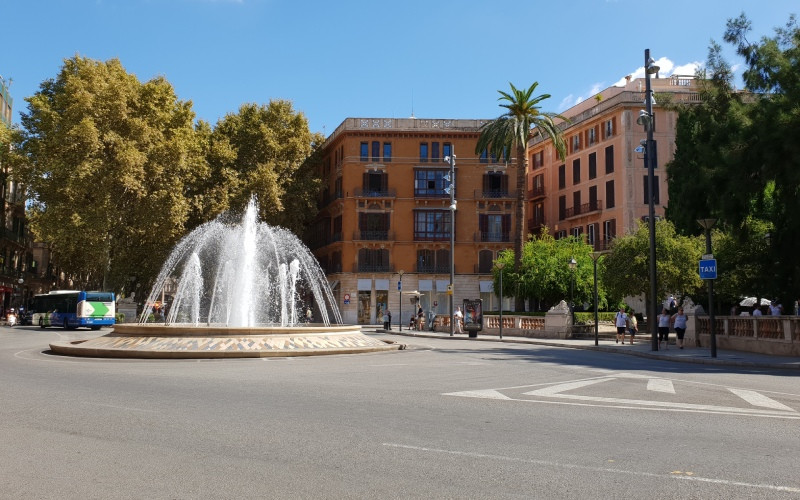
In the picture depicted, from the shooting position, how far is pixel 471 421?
8820 millimetres

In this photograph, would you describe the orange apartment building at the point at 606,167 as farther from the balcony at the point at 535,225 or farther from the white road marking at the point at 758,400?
the white road marking at the point at 758,400

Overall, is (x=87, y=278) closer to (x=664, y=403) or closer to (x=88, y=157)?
(x=88, y=157)

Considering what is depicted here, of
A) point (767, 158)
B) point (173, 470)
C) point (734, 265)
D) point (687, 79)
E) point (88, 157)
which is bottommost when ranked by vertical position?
point (173, 470)

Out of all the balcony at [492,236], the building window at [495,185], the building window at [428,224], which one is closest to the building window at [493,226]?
the balcony at [492,236]

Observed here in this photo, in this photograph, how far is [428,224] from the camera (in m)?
65.2

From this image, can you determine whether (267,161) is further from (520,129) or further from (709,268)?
(709,268)

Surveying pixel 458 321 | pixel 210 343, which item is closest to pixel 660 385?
pixel 210 343

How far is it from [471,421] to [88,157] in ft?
145

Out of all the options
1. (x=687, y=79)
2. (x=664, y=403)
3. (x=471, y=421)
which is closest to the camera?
(x=471, y=421)

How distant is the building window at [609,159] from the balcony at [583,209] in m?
2.74

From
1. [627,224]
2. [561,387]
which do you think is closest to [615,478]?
[561,387]

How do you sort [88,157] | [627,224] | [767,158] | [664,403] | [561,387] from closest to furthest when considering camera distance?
[664,403]
[561,387]
[767,158]
[88,157]
[627,224]

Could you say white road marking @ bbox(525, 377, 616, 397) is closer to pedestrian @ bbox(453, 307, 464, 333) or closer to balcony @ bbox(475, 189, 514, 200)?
pedestrian @ bbox(453, 307, 464, 333)

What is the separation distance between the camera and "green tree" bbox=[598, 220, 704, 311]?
128ft
